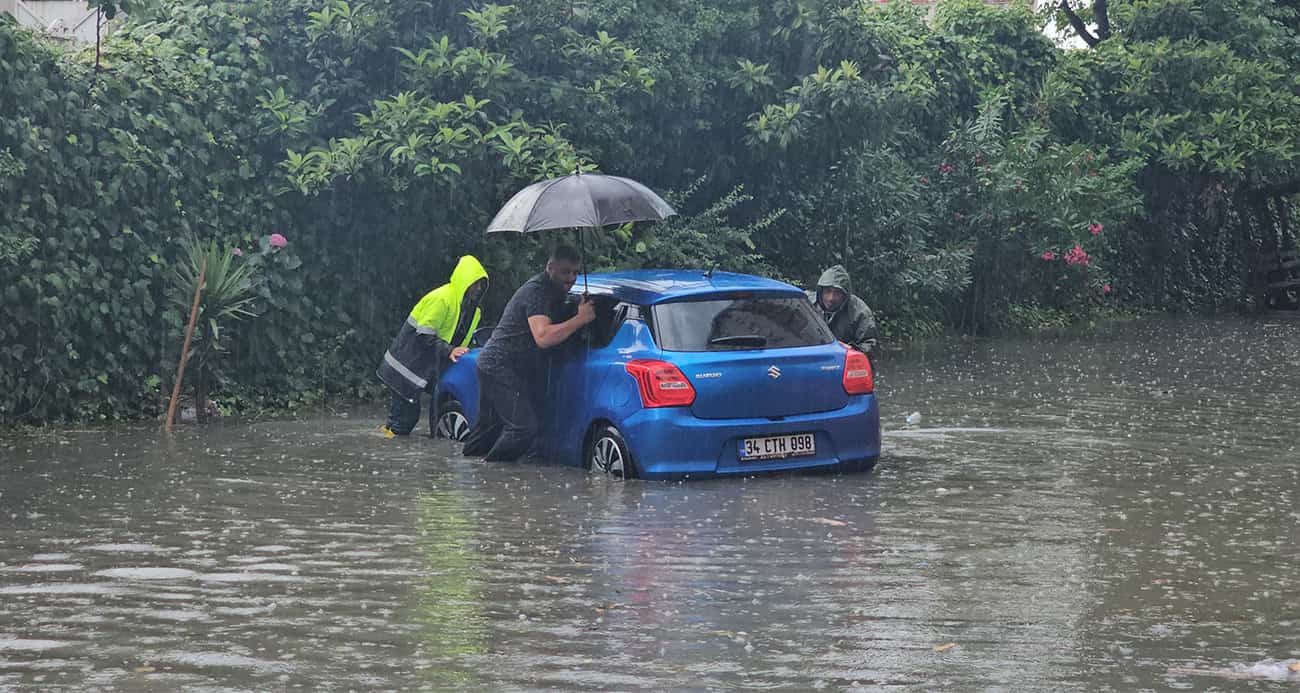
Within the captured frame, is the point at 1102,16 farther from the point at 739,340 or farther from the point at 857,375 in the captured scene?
the point at 739,340

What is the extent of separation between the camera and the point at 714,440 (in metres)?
12.6

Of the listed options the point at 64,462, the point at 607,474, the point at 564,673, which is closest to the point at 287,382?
the point at 64,462

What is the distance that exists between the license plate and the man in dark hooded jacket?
7.16ft

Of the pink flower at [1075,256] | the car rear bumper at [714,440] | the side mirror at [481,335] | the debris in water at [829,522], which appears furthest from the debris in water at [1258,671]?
the pink flower at [1075,256]

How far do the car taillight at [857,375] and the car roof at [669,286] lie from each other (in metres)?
0.56

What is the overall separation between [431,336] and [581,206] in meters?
1.87

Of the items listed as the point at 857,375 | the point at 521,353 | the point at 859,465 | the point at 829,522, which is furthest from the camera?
the point at 521,353

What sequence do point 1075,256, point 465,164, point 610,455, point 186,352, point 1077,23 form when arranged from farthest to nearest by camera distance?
1. point 1077,23
2. point 1075,256
3. point 465,164
4. point 186,352
5. point 610,455

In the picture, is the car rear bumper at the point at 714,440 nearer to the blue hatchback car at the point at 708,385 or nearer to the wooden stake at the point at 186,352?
the blue hatchback car at the point at 708,385

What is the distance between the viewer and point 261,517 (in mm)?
11234

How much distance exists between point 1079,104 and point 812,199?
29.3 ft

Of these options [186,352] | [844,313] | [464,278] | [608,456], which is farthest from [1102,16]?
[608,456]

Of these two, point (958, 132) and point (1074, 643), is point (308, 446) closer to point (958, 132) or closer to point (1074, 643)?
point (1074, 643)

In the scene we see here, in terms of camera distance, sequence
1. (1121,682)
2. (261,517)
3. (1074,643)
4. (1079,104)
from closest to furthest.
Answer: (1121,682)
(1074,643)
(261,517)
(1079,104)
